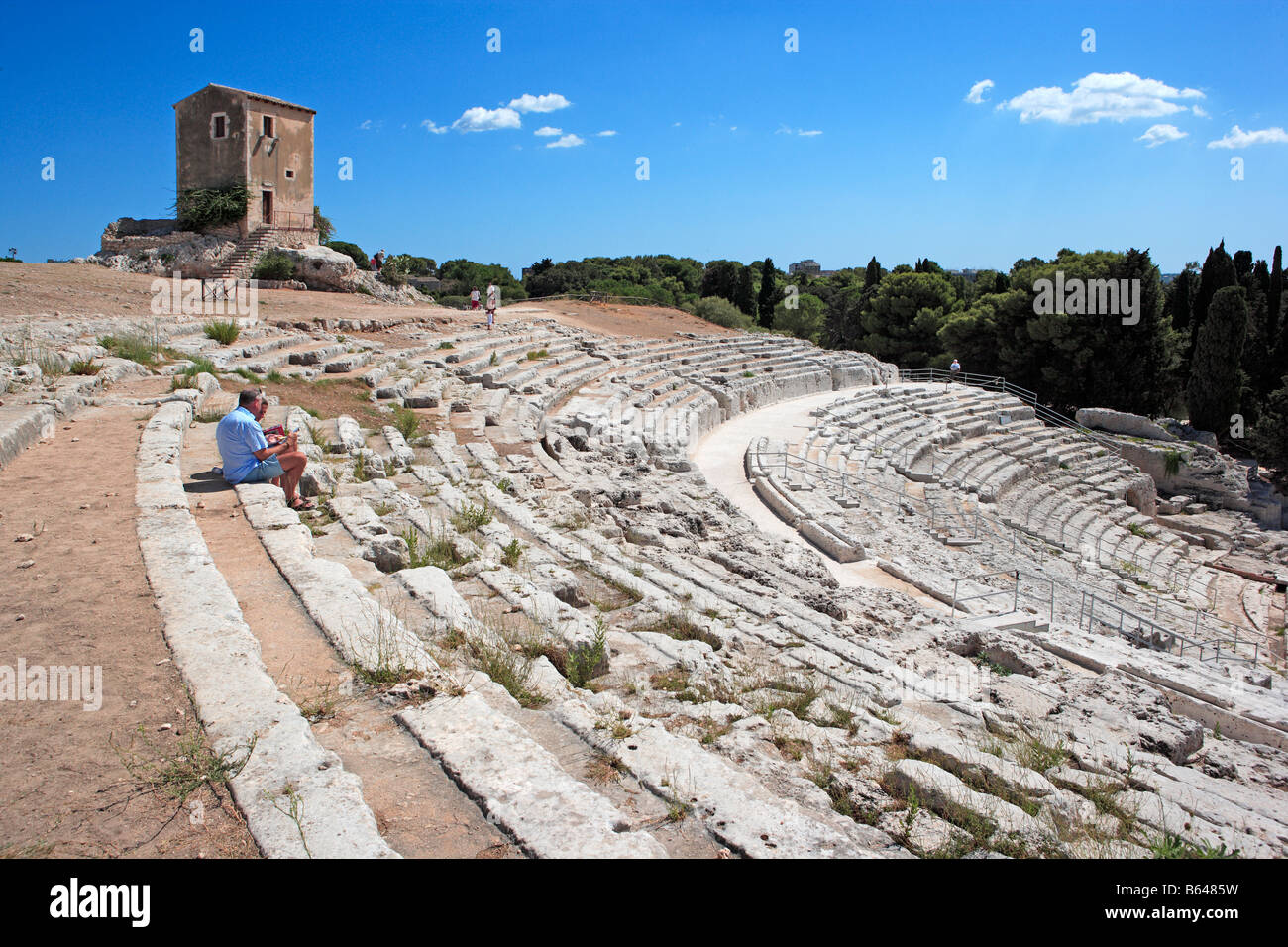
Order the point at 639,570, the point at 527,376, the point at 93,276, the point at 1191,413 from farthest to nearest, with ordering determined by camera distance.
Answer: the point at 1191,413 → the point at 93,276 → the point at 527,376 → the point at 639,570

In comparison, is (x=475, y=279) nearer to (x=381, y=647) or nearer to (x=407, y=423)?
(x=407, y=423)

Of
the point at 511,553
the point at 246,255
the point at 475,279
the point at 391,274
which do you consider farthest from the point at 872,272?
the point at 511,553

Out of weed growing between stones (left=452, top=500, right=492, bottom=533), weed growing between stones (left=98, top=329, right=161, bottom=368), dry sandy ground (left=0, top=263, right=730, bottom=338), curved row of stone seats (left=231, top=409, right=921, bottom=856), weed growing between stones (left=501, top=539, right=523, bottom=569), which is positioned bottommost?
curved row of stone seats (left=231, top=409, right=921, bottom=856)

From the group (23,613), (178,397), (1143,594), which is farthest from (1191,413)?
(23,613)

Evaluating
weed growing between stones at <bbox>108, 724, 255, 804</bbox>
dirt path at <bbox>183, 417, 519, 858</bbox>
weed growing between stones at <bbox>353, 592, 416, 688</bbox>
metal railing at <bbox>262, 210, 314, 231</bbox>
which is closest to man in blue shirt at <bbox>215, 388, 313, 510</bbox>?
dirt path at <bbox>183, 417, 519, 858</bbox>

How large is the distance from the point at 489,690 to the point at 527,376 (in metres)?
12.7

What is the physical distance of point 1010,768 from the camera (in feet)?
12.9

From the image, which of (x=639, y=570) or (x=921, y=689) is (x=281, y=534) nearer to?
(x=639, y=570)

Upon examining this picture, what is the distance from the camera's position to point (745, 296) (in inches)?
1848

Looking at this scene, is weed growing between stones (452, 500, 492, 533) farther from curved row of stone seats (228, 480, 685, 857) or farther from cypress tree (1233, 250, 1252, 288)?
cypress tree (1233, 250, 1252, 288)

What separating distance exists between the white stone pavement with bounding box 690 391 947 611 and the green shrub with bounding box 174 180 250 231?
52.0 ft

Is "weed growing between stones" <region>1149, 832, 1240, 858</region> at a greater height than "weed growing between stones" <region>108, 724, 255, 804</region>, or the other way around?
"weed growing between stones" <region>108, 724, 255, 804</region>

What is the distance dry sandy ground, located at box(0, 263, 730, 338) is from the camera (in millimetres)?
13846

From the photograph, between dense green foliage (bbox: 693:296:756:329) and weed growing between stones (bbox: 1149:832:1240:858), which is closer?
weed growing between stones (bbox: 1149:832:1240:858)
